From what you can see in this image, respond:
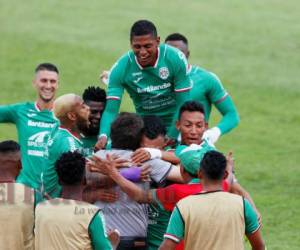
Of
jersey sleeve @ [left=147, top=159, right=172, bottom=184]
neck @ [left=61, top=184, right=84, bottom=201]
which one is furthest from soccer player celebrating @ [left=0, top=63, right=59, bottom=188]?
neck @ [left=61, top=184, right=84, bottom=201]

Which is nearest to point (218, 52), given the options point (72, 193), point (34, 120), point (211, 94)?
point (211, 94)

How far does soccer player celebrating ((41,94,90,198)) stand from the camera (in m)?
10.1

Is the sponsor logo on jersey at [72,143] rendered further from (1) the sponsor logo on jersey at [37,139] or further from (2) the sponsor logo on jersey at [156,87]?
(1) the sponsor logo on jersey at [37,139]

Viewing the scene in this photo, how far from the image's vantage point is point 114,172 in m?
8.82

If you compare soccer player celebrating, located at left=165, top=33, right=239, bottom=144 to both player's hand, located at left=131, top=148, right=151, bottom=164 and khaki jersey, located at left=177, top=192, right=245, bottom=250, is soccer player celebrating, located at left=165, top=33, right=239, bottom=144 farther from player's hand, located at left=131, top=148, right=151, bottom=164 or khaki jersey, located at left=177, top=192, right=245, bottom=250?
khaki jersey, located at left=177, top=192, right=245, bottom=250

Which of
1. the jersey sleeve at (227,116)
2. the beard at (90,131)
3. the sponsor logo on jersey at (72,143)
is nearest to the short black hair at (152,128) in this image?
the sponsor logo on jersey at (72,143)

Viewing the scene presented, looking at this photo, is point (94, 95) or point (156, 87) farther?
point (94, 95)

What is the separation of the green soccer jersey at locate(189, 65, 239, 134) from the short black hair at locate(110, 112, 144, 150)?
3.49 meters

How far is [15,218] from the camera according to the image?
8.48m

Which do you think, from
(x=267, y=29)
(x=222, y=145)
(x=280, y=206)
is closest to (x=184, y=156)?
(x=280, y=206)

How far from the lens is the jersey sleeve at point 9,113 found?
11883mm

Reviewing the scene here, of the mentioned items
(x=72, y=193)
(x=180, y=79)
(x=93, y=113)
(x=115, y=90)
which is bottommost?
(x=72, y=193)

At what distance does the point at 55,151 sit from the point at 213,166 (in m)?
2.22

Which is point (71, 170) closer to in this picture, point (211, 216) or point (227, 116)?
point (211, 216)
